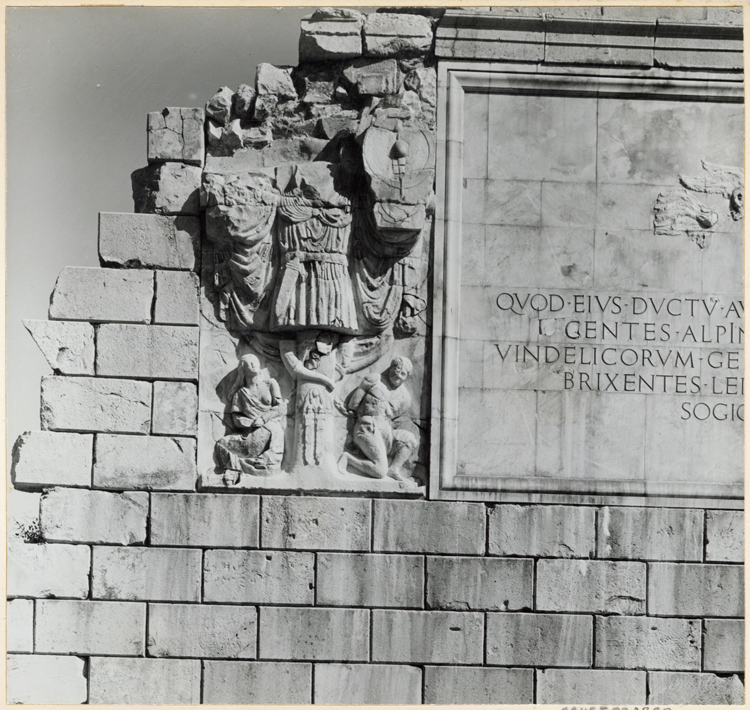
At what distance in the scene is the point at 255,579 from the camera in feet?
33.1

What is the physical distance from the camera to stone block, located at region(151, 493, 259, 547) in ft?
33.2

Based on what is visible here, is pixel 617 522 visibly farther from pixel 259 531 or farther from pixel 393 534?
pixel 259 531

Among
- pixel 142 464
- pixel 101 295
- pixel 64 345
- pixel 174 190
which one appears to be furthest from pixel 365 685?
pixel 174 190

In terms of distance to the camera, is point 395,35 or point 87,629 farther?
point 395,35

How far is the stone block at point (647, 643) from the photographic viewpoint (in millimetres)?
10164

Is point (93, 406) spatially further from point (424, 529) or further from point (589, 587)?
point (589, 587)

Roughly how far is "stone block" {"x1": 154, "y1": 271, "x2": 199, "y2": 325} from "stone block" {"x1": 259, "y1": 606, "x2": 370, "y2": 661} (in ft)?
8.56

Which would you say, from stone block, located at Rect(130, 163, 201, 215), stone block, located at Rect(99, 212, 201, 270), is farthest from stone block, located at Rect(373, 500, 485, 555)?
stone block, located at Rect(130, 163, 201, 215)

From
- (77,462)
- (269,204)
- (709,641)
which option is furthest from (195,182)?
(709,641)

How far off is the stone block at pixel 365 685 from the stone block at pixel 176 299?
320 cm

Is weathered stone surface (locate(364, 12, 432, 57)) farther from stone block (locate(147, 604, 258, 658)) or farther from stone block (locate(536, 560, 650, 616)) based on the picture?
stone block (locate(147, 604, 258, 658))

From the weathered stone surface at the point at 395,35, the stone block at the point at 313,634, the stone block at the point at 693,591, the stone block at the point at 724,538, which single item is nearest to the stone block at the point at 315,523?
the stone block at the point at 313,634

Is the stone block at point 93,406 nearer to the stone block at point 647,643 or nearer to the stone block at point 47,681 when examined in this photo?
the stone block at point 47,681

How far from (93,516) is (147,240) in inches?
95.8
